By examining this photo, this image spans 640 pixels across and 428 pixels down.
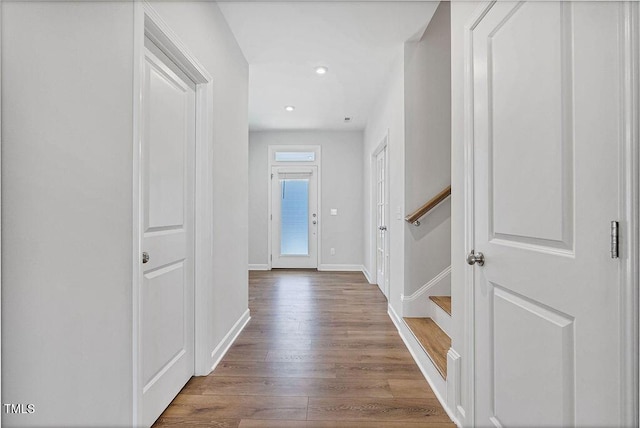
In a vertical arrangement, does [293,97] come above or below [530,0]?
above

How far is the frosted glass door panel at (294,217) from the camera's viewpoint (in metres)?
6.19

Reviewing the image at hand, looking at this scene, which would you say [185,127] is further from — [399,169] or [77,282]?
[399,169]

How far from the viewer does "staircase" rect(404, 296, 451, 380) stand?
1996 mm

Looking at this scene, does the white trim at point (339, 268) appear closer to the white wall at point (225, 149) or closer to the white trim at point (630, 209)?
the white wall at point (225, 149)

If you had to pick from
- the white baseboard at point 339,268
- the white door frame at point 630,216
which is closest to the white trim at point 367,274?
the white baseboard at point 339,268

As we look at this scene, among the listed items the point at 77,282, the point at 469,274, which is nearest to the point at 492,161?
the point at 469,274

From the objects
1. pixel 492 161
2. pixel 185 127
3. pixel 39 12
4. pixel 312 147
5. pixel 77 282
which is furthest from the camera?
pixel 312 147

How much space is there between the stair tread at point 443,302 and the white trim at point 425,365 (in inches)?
12.0

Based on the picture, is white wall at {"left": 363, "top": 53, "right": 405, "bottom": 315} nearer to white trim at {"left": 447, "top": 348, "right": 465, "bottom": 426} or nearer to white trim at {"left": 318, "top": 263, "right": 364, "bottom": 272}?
white trim at {"left": 447, "top": 348, "right": 465, "bottom": 426}

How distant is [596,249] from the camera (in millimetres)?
845

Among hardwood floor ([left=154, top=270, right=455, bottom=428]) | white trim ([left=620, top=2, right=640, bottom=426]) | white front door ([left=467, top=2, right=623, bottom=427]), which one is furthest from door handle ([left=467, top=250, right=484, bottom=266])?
hardwood floor ([left=154, top=270, right=455, bottom=428])

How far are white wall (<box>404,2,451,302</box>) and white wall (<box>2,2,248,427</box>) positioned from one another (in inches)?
86.3

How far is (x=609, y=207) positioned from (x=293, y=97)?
3.99m

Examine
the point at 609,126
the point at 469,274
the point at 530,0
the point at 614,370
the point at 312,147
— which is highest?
the point at 312,147
